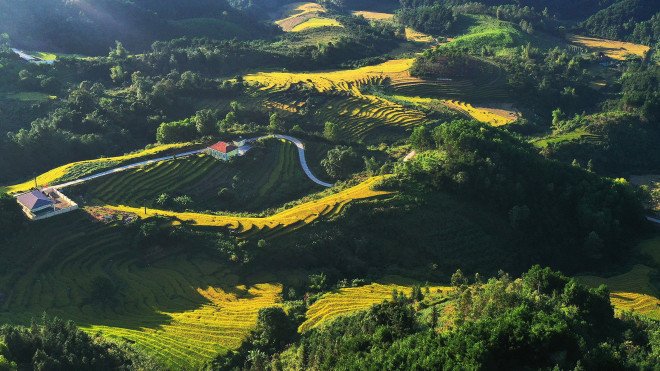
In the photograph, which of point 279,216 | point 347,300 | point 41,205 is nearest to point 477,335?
point 347,300

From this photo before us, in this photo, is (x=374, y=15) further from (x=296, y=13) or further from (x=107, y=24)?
(x=107, y=24)

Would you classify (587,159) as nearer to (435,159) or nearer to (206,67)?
(435,159)

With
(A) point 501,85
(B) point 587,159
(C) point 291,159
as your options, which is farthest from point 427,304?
(A) point 501,85

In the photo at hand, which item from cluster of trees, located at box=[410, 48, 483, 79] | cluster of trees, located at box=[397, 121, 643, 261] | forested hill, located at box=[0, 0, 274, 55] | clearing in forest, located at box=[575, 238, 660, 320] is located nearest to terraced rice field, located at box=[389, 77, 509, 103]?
cluster of trees, located at box=[410, 48, 483, 79]

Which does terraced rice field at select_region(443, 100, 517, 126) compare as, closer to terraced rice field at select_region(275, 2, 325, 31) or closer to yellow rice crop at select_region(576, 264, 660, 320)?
yellow rice crop at select_region(576, 264, 660, 320)

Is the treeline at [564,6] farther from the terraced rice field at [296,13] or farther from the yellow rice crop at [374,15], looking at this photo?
the terraced rice field at [296,13]

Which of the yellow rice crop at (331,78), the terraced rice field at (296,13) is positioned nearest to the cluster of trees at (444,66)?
the yellow rice crop at (331,78)
